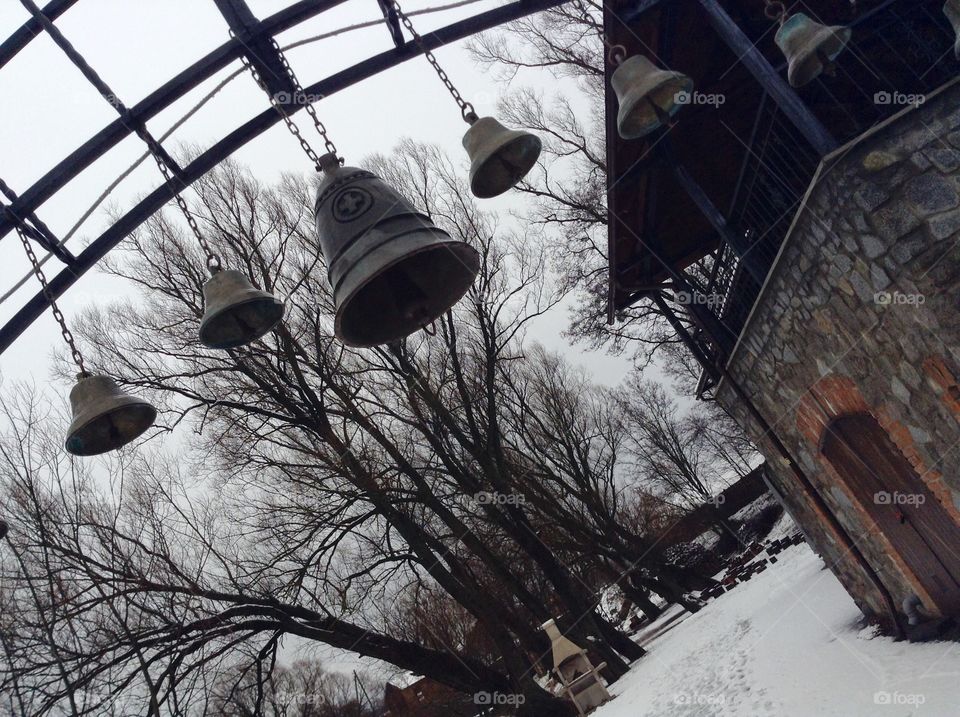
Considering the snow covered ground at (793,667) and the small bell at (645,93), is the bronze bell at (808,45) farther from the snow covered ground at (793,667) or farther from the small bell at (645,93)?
the snow covered ground at (793,667)

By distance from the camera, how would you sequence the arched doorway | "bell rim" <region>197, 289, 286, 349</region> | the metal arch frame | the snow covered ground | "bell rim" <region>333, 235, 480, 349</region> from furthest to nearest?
the arched doorway, the snow covered ground, the metal arch frame, "bell rim" <region>197, 289, 286, 349</region>, "bell rim" <region>333, 235, 480, 349</region>

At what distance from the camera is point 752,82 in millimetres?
5949

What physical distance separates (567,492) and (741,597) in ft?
28.3

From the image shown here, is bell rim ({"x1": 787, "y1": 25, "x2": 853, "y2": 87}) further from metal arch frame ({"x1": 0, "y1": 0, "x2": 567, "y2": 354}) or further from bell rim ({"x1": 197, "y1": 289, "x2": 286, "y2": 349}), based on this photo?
bell rim ({"x1": 197, "y1": 289, "x2": 286, "y2": 349})

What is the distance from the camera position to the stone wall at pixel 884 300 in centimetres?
336

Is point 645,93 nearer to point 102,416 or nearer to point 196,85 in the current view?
point 196,85

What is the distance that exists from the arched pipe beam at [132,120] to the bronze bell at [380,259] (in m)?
0.81

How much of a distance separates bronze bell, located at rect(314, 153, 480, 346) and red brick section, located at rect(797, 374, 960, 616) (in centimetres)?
302

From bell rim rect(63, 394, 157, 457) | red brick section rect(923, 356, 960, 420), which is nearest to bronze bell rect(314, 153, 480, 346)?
bell rim rect(63, 394, 157, 457)

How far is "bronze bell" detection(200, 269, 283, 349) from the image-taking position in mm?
2840

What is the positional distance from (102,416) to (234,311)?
769mm

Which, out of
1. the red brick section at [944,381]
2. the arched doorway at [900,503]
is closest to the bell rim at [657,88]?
the red brick section at [944,381]

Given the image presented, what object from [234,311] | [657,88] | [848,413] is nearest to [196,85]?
[234,311]

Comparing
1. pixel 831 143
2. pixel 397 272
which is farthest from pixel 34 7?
pixel 831 143
